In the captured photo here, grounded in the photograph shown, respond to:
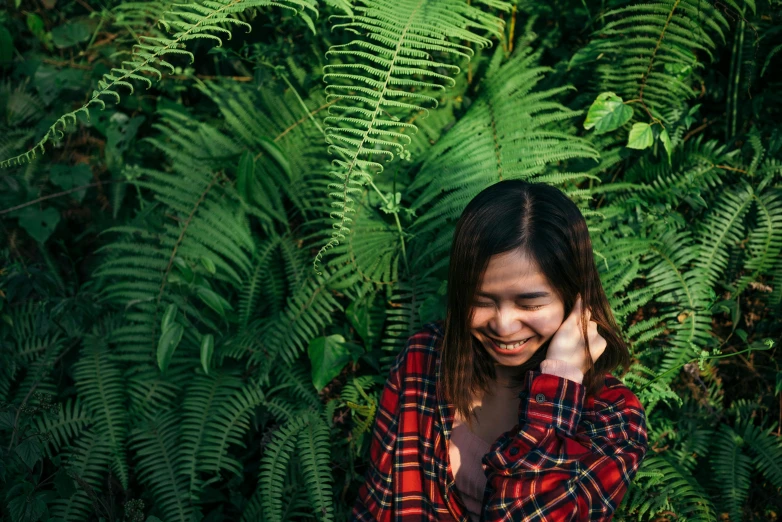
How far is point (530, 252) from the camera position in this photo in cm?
167

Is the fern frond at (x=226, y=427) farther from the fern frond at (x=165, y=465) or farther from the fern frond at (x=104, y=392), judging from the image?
the fern frond at (x=104, y=392)

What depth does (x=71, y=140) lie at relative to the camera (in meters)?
3.51

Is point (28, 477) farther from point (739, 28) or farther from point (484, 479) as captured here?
point (739, 28)

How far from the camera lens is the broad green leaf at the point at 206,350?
2.51 m

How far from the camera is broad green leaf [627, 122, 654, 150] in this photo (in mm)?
2510

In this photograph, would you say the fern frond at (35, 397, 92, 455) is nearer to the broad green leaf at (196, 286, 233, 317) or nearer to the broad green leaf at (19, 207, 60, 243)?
the broad green leaf at (196, 286, 233, 317)

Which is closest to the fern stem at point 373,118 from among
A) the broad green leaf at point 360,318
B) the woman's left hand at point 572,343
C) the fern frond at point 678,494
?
the broad green leaf at point 360,318

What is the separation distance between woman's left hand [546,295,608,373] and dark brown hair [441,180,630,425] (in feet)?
0.07

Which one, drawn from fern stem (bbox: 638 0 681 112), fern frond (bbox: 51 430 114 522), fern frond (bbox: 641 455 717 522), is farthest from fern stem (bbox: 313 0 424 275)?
fern frond (bbox: 641 455 717 522)

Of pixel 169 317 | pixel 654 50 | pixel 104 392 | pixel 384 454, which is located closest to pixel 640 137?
pixel 654 50

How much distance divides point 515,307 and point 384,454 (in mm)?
736

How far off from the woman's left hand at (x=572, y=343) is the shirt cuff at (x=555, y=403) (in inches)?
2.5

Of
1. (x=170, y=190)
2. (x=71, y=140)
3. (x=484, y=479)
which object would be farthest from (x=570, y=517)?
(x=71, y=140)

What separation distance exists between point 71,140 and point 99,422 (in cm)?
169
